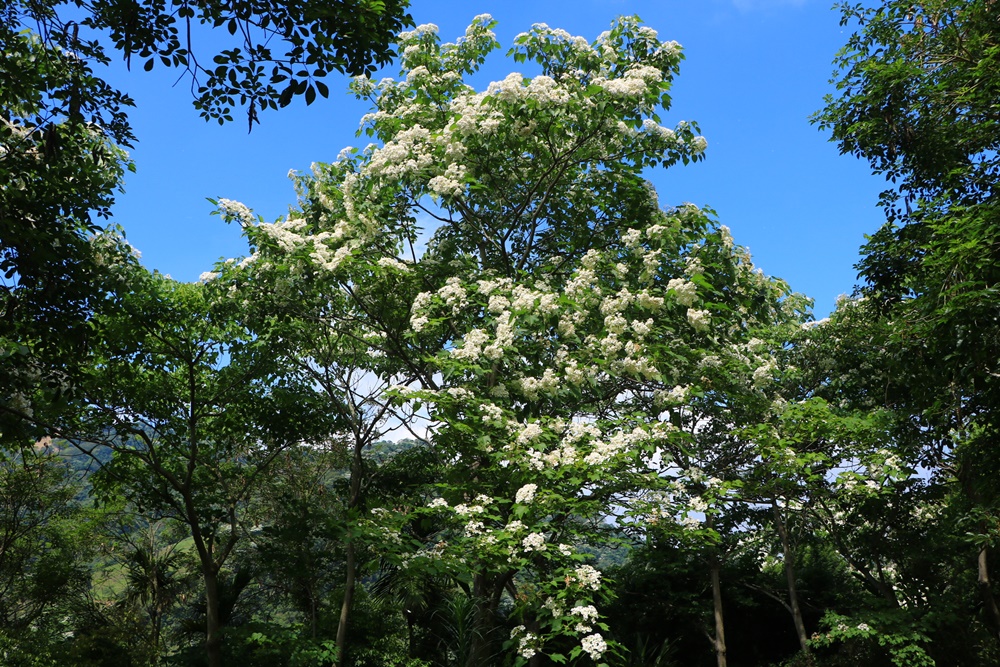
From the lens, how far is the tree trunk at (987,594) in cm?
1120

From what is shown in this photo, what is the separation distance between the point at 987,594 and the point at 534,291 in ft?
29.6

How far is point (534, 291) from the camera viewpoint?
757 cm

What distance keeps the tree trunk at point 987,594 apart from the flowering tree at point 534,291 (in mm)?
5334

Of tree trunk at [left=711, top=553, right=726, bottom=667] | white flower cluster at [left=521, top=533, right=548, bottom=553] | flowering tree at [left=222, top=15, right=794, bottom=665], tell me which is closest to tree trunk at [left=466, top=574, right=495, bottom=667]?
flowering tree at [left=222, top=15, right=794, bottom=665]

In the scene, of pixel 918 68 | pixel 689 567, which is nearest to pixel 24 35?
pixel 918 68

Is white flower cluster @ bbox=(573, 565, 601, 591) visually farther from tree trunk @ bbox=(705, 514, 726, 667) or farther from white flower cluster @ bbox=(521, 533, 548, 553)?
tree trunk @ bbox=(705, 514, 726, 667)

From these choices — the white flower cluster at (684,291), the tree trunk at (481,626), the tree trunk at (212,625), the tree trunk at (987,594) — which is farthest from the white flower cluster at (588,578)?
the tree trunk at (987,594)

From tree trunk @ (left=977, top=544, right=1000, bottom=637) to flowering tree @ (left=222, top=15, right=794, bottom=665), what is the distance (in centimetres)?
533

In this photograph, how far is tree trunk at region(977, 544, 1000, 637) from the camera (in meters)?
11.2

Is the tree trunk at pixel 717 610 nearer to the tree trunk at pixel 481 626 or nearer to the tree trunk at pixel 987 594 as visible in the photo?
the tree trunk at pixel 987 594

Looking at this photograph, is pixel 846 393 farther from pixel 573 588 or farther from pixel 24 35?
pixel 24 35

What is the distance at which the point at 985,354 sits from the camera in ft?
23.0

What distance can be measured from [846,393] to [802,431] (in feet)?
10.5

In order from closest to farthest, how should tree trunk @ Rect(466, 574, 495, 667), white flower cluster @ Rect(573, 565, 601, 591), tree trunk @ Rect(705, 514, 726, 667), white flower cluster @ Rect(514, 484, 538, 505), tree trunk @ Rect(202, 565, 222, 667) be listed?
white flower cluster @ Rect(514, 484, 538, 505) → white flower cluster @ Rect(573, 565, 601, 591) → tree trunk @ Rect(466, 574, 495, 667) → tree trunk @ Rect(202, 565, 222, 667) → tree trunk @ Rect(705, 514, 726, 667)
